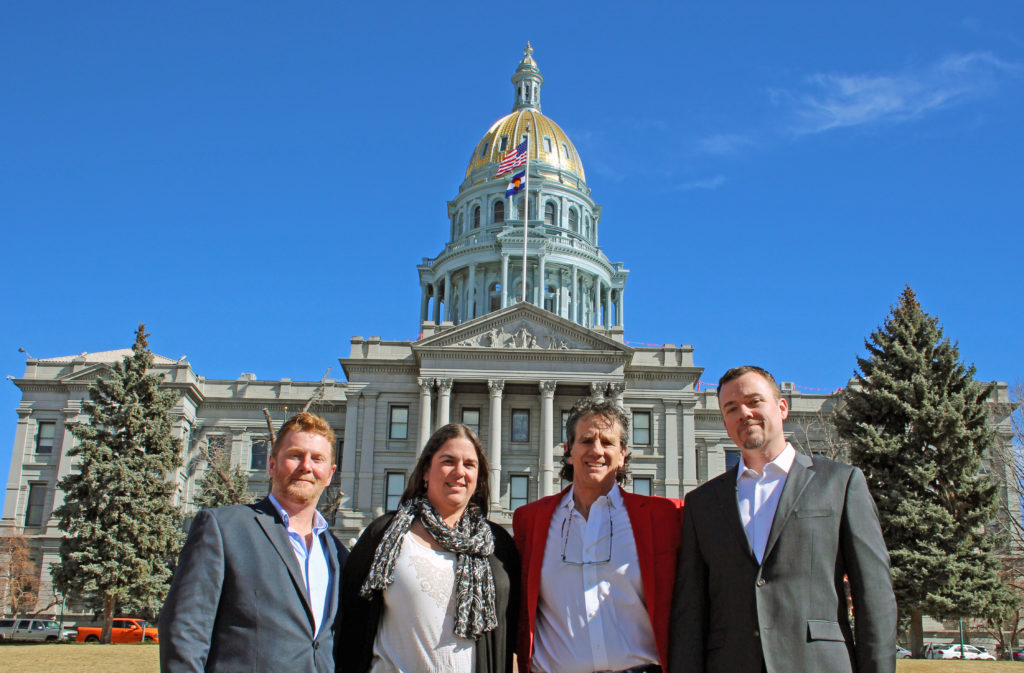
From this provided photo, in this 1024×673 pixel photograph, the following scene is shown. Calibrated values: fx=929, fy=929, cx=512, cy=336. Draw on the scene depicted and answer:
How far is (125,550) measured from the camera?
32.4 meters

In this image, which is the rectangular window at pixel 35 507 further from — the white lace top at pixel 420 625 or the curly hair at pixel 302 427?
the white lace top at pixel 420 625

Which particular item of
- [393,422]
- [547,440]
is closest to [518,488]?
[547,440]

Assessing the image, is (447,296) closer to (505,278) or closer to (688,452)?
(505,278)

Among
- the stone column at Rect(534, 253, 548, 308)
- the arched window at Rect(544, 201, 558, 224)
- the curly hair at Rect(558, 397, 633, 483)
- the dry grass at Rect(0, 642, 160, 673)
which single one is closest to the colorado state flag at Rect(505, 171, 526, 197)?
the stone column at Rect(534, 253, 548, 308)

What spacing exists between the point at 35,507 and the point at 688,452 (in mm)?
34886

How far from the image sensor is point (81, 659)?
2077cm

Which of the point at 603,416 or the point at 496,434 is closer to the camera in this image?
the point at 603,416

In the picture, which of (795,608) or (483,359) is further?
(483,359)

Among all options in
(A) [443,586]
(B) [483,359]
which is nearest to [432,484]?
(A) [443,586]

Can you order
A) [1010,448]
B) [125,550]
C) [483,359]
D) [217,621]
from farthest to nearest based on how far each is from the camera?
[483,359], [125,550], [1010,448], [217,621]

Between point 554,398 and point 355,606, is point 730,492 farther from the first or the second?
point 554,398

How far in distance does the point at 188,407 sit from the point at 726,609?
1932 inches

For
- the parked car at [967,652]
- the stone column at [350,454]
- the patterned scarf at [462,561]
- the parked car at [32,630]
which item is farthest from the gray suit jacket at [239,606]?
the parked car at [967,652]

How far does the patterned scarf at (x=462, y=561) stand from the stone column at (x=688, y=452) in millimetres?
40100
